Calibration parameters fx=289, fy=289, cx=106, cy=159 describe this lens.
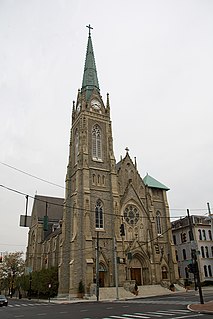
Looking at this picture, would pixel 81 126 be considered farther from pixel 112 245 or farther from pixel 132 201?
pixel 112 245

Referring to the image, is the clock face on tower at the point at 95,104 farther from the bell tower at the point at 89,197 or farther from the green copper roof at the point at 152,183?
the green copper roof at the point at 152,183

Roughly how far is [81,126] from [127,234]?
18207mm

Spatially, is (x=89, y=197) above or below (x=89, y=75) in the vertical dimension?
below

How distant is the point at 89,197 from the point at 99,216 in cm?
310

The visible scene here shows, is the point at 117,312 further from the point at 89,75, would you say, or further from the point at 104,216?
the point at 89,75

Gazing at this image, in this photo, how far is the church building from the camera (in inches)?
1486

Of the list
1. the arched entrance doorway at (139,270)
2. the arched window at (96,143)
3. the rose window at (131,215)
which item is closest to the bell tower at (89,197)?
the arched window at (96,143)

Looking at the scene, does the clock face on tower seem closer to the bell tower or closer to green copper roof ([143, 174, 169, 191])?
the bell tower

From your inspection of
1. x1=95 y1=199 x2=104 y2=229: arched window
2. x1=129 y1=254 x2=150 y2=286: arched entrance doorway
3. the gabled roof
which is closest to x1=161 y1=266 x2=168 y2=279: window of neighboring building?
x1=129 y1=254 x2=150 y2=286: arched entrance doorway

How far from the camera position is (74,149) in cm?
4862

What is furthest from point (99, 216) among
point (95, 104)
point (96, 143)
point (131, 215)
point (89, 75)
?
point (89, 75)

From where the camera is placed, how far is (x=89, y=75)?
5338 centimetres

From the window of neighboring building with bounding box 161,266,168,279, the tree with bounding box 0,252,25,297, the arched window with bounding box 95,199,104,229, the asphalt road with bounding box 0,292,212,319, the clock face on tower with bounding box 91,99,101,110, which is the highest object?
the clock face on tower with bounding box 91,99,101,110

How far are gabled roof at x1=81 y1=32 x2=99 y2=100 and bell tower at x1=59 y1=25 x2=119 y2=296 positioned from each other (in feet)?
0.62
